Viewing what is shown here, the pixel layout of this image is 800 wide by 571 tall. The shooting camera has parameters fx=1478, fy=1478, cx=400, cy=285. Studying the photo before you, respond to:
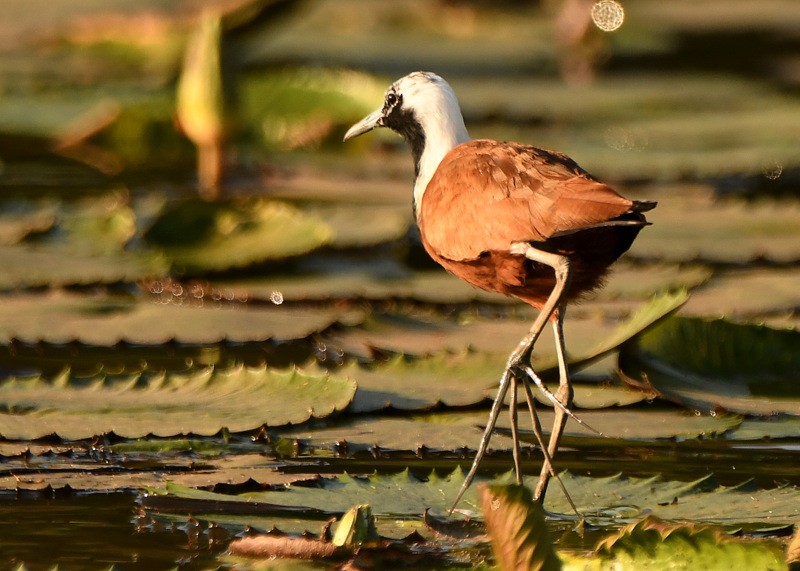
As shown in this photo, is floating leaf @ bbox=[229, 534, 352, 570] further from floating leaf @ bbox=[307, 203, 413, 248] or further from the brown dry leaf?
floating leaf @ bbox=[307, 203, 413, 248]

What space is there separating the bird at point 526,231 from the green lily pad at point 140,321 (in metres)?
1.07

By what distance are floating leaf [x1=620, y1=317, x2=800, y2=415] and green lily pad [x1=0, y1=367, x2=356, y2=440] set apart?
816 millimetres

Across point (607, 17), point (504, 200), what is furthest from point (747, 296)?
point (607, 17)

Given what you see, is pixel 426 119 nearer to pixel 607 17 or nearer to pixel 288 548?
pixel 288 548

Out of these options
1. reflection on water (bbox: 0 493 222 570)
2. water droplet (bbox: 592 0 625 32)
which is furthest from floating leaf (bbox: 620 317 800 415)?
water droplet (bbox: 592 0 625 32)

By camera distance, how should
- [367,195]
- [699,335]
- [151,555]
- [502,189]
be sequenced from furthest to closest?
[367,195] → [699,335] → [502,189] → [151,555]

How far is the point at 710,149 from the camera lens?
21.8 feet

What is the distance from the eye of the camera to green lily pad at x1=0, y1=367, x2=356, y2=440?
3189 mm

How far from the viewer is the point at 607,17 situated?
933 cm

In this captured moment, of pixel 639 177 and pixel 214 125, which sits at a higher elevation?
pixel 214 125

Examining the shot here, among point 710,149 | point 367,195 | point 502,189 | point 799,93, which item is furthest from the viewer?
point 799,93

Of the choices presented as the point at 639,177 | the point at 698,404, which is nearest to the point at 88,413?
the point at 698,404

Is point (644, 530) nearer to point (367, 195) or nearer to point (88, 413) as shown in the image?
point (88, 413)

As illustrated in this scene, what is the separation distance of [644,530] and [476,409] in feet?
3.97
